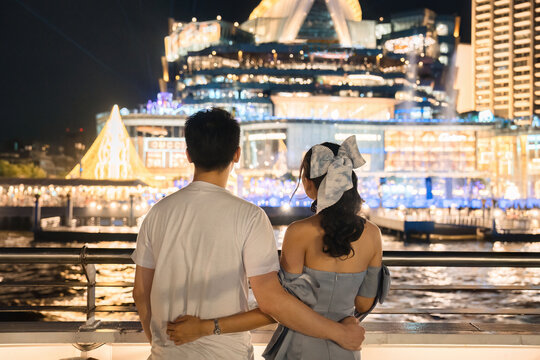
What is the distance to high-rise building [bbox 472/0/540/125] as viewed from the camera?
5281 inches

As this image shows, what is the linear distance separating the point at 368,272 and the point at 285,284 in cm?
52

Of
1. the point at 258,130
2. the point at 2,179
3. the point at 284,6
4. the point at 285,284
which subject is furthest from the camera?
the point at 284,6

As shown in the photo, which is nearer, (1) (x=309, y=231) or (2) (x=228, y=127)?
(2) (x=228, y=127)

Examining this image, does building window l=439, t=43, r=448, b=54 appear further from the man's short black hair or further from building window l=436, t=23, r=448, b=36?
the man's short black hair

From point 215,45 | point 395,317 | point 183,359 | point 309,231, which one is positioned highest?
point 215,45

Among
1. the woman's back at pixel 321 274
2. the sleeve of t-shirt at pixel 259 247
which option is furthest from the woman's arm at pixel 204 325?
the woman's back at pixel 321 274

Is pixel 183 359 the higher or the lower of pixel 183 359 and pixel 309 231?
the lower

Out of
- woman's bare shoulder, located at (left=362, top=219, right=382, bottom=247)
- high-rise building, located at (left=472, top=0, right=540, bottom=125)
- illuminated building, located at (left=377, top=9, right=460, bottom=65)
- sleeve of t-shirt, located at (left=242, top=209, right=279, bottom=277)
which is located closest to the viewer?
sleeve of t-shirt, located at (left=242, top=209, right=279, bottom=277)

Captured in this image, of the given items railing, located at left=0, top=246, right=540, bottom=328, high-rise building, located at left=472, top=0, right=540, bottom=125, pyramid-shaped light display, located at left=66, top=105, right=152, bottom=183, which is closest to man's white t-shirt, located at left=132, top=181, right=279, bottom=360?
railing, located at left=0, top=246, right=540, bottom=328

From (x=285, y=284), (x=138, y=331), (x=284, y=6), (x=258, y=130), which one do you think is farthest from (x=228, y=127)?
(x=284, y=6)

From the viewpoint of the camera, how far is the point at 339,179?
319cm

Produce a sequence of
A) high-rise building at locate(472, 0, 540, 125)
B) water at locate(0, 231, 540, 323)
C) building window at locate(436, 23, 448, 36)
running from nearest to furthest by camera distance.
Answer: water at locate(0, 231, 540, 323) → building window at locate(436, 23, 448, 36) → high-rise building at locate(472, 0, 540, 125)

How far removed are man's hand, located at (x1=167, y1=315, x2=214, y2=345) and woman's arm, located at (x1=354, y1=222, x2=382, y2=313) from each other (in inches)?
37.6

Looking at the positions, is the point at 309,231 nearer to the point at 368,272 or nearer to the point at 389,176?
the point at 368,272
